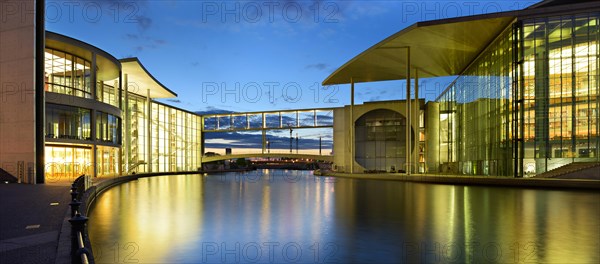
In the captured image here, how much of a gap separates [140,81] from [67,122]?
17368 mm

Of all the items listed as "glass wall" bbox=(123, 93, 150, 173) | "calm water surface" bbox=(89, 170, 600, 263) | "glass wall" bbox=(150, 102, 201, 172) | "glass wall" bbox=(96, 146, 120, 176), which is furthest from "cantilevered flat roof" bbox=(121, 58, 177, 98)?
"calm water surface" bbox=(89, 170, 600, 263)

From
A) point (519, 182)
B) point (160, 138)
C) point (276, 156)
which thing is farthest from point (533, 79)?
point (160, 138)

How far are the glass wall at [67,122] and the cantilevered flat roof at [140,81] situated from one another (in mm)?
9426

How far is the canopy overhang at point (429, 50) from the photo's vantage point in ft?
107

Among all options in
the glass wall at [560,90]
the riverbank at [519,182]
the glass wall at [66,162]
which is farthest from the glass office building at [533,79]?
the glass wall at [66,162]

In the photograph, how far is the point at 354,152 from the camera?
56.2 metres

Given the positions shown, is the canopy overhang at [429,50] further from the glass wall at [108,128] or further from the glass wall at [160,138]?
the glass wall at [108,128]

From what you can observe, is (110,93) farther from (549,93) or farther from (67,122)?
(549,93)

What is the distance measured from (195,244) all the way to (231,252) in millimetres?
1045

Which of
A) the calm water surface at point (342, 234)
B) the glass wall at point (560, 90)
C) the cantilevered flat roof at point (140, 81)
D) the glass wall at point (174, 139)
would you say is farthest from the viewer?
the glass wall at point (174, 139)

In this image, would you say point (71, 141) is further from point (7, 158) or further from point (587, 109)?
point (587, 109)

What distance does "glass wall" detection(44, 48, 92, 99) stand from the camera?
109 ft

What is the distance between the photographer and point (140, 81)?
47.5 meters

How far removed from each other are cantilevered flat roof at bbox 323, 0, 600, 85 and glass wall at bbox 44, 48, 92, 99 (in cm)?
2622
